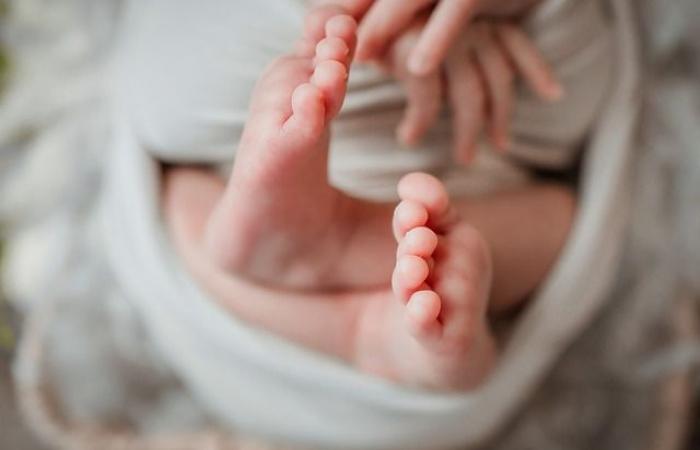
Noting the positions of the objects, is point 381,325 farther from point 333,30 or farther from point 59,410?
point 59,410

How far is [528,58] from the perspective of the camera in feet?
1.89

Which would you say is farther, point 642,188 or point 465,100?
point 642,188

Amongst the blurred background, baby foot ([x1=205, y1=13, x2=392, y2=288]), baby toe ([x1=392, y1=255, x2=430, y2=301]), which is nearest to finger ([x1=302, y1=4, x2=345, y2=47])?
baby foot ([x1=205, y1=13, x2=392, y2=288])

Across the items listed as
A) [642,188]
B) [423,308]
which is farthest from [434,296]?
[642,188]

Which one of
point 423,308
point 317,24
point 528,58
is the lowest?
point 423,308

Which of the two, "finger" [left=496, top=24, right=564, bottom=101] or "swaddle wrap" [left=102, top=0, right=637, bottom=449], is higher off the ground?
"finger" [left=496, top=24, right=564, bottom=101]

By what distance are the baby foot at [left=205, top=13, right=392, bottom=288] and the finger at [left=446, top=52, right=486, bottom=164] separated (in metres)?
0.10

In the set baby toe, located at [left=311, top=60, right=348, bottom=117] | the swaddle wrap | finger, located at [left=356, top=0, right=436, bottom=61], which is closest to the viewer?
baby toe, located at [left=311, top=60, right=348, bottom=117]

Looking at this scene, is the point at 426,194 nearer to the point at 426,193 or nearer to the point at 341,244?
the point at 426,193

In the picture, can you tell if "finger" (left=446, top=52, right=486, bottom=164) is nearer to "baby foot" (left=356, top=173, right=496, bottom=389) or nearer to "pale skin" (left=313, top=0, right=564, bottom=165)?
"pale skin" (left=313, top=0, right=564, bottom=165)

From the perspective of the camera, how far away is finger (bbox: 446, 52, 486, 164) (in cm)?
56

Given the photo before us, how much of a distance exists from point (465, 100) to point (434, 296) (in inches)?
7.7

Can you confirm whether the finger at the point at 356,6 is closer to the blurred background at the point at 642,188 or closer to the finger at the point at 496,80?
the finger at the point at 496,80

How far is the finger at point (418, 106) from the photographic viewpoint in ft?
1.76
